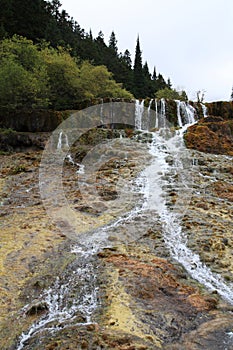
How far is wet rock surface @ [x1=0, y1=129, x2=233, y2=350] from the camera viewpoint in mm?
4727

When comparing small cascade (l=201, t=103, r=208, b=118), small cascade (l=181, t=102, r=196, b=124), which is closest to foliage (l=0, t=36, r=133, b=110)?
small cascade (l=181, t=102, r=196, b=124)

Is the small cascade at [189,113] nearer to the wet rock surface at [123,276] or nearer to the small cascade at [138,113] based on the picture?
the small cascade at [138,113]

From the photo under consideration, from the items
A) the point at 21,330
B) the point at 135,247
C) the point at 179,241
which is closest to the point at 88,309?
the point at 21,330

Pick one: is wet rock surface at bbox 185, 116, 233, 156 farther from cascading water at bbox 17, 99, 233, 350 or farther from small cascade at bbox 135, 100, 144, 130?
small cascade at bbox 135, 100, 144, 130

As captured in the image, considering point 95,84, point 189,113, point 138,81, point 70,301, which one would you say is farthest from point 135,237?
point 138,81

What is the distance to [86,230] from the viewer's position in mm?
9266

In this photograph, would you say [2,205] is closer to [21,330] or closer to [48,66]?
[21,330]

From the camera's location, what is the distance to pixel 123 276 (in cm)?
634

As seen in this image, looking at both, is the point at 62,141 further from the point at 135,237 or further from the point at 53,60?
the point at 135,237

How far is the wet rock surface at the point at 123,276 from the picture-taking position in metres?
4.73

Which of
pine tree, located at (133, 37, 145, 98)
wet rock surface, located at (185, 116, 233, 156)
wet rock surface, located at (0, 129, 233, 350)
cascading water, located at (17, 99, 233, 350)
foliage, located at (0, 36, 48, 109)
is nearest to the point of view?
wet rock surface, located at (0, 129, 233, 350)

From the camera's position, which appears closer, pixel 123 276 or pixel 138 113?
pixel 123 276

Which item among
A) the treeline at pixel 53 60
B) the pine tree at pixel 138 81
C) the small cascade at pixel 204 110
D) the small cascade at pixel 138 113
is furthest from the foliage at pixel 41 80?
the pine tree at pixel 138 81

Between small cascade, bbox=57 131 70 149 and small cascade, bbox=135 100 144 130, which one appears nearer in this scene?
small cascade, bbox=57 131 70 149
